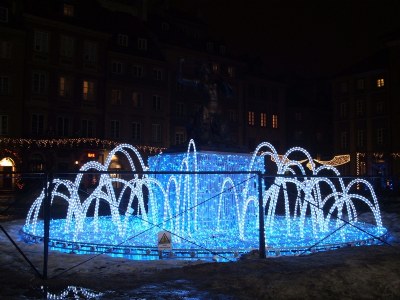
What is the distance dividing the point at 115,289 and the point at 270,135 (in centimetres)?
6244

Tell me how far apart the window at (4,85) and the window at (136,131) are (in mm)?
14290

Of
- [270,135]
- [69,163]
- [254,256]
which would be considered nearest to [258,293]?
[254,256]

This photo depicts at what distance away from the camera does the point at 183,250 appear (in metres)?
11.2

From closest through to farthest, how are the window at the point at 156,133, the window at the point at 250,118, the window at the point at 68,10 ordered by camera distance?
the window at the point at 68,10
the window at the point at 156,133
the window at the point at 250,118

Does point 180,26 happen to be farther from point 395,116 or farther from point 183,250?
point 183,250

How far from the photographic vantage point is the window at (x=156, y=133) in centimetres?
5647

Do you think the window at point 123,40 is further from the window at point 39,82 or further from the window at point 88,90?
the window at point 39,82

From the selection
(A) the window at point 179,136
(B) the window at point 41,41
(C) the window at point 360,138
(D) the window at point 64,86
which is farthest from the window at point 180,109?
(C) the window at point 360,138

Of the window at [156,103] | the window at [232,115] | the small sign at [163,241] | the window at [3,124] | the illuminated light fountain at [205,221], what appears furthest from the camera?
the window at [232,115]

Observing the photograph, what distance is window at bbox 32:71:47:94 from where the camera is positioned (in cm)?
4759

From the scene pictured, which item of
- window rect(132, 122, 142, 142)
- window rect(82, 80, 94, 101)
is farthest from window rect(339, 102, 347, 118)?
window rect(82, 80, 94, 101)

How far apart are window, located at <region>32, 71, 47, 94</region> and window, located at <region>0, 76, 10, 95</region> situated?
2.50 metres

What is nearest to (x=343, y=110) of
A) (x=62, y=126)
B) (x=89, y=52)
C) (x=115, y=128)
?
(x=115, y=128)

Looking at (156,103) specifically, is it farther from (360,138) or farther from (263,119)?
(360,138)
